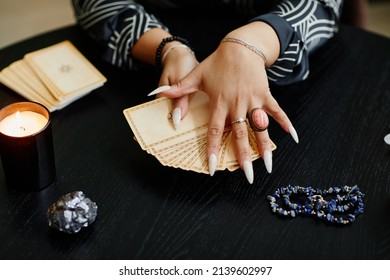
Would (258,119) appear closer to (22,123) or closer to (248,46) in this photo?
(248,46)

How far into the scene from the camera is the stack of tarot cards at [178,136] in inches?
35.1

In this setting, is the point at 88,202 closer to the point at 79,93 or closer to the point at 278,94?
the point at 79,93

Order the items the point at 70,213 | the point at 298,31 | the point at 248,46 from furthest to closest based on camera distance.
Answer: the point at 298,31, the point at 248,46, the point at 70,213

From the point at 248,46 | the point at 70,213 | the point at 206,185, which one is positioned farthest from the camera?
the point at 248,46

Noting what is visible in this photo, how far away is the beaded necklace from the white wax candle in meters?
0.37

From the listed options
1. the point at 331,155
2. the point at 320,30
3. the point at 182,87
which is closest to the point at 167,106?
the point at 182,87

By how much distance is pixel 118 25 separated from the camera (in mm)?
1170

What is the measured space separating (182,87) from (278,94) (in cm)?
22

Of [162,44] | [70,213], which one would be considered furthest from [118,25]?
[70,213]

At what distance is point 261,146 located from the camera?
904 mm

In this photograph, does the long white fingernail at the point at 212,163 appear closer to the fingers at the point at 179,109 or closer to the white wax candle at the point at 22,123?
the fingers at the point at 179,109

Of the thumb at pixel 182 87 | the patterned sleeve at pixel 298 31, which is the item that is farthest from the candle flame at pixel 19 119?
the patterned sleeve at pixel 298 31

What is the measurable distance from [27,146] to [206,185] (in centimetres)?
28

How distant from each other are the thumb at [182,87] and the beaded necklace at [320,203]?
0.24m
